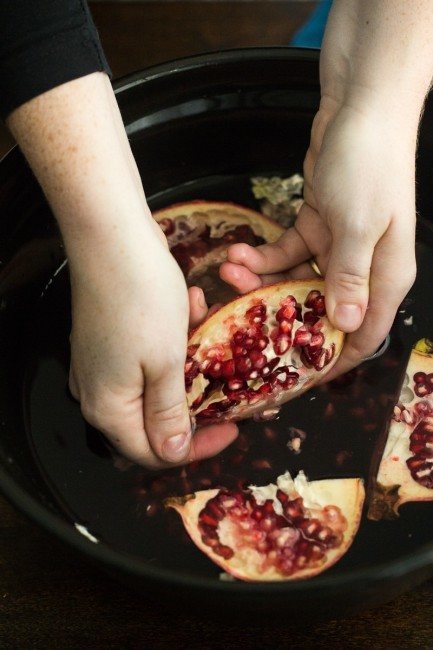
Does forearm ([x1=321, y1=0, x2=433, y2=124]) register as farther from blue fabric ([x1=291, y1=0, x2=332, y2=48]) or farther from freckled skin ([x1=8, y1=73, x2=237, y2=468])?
blue fabric ([x1=291, y1=0, x2=332, y2=48])

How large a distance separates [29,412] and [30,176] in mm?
344

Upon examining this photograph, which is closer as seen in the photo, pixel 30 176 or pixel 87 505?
pixel 87 505

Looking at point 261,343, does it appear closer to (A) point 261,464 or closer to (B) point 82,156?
(A) point 261,464

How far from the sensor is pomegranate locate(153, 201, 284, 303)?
1.23 meters

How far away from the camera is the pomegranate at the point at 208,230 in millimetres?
1229

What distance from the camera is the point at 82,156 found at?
0.75 meters

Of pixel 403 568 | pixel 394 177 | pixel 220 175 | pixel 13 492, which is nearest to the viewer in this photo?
pixel 403 568

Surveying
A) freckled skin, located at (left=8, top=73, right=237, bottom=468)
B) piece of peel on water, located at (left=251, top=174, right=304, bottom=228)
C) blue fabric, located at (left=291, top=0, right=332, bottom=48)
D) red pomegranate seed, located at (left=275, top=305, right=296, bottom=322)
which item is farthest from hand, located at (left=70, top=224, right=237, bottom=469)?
blue fabric, located at (left=291, top=0, right=332, bottom=48)

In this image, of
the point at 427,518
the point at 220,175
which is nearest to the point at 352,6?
the point at 220,175

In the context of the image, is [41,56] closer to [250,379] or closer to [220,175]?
[250,379]

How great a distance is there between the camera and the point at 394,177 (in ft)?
3.16

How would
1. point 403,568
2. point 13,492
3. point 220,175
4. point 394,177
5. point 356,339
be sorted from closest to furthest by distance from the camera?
point 403,568 < point 13,492 < point 394,177 < point 356,339 < point 220,175

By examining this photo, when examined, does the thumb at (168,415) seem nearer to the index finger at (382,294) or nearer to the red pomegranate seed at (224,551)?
the red pomegranate seed at (224,551)

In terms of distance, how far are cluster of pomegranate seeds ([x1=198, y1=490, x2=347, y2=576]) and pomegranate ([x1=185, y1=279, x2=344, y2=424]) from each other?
4.8 inches
